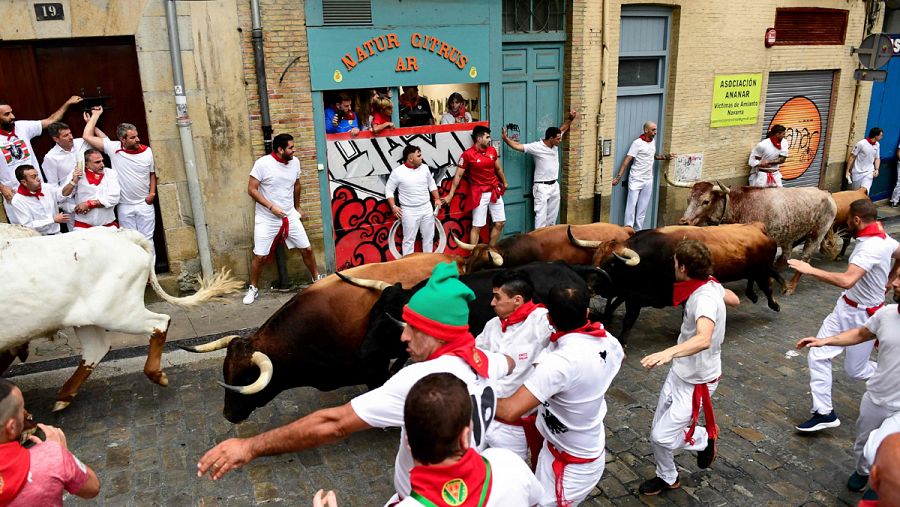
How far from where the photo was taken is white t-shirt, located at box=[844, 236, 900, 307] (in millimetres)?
5480

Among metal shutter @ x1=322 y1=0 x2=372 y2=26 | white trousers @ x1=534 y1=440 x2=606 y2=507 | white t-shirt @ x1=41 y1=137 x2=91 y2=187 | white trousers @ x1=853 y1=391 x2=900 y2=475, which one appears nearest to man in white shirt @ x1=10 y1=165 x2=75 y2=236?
white t-shirt @ x1=41 y1=137 x2=91 y2=187

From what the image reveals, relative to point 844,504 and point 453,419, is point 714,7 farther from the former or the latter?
point 453,419

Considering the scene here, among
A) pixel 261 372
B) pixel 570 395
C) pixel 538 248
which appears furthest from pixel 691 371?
pixel 538 248

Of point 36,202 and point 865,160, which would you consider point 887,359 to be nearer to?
point 36,202

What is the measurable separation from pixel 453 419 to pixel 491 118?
8.58 metres

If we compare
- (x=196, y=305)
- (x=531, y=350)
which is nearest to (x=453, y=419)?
(x=531, y=350)

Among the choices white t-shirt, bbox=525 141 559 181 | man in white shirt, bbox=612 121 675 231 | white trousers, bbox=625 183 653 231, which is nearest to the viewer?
white t-shirt, bbox=525 141 559 181

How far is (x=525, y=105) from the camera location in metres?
10.8

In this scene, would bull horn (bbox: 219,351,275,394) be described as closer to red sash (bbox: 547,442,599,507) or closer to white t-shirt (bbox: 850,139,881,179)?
red sash (bbox: 547,442,599,507)

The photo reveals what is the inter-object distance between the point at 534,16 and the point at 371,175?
3673 mm

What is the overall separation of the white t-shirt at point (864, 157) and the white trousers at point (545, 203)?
6794 mm

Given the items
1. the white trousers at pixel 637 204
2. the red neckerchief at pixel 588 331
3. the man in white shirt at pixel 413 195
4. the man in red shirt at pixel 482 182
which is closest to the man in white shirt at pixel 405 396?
the red neckerchief at pixel 588 331

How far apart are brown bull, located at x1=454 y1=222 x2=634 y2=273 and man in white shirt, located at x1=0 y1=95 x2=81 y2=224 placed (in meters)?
4.96

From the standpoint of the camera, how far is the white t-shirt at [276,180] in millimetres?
8461
